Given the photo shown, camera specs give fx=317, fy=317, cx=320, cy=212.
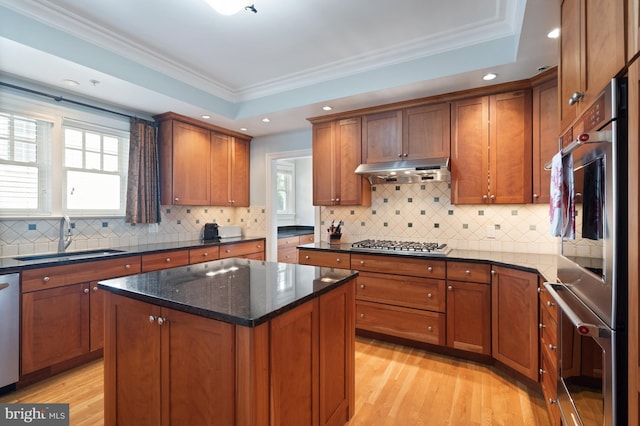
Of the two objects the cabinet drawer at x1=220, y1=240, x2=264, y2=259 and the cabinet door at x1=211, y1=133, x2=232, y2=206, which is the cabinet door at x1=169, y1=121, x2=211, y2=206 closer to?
the cabinet door at x1=211, y1=133, x2=232, y2=206

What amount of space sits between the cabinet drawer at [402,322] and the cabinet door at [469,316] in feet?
0.30

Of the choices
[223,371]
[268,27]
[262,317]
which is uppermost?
[268,27]

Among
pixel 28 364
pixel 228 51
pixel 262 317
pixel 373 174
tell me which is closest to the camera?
pixel 262 317

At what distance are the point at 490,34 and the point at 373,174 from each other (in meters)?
1.53

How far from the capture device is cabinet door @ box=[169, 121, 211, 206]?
12.3 ft

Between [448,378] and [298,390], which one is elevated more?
[298,390]

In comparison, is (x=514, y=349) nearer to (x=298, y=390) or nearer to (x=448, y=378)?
(x=448, y=378)

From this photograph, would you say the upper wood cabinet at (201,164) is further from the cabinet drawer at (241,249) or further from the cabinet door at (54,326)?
the cabinet door at (54,326)

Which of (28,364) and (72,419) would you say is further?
(28,364)

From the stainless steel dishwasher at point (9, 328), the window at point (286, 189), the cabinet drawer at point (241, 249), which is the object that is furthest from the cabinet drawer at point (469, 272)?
the window at point (286, 189)

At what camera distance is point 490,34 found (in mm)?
2439

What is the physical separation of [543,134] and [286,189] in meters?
5.04

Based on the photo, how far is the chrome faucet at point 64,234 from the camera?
296 cm

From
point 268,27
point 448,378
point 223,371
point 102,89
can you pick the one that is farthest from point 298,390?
point 102,89
